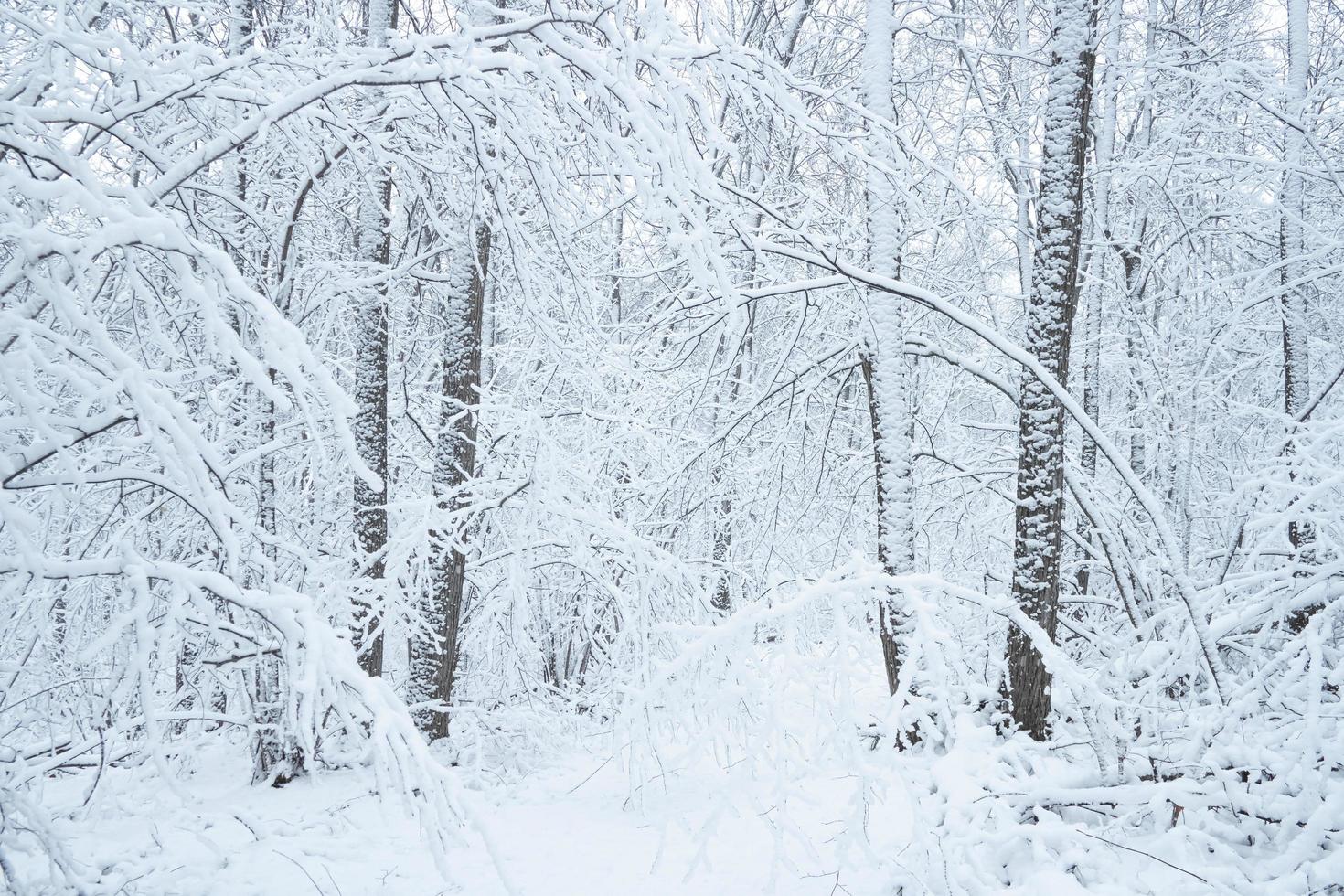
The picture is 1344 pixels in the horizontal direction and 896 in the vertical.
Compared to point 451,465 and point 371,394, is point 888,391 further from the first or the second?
point 371,394

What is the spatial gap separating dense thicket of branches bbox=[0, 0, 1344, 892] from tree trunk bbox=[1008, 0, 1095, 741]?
1.0 inches

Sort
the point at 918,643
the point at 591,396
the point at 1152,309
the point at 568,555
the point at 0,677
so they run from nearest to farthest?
the point at 0,677 → the point at 918,643 → the point at 568,555 → the point at 591,396 → the point at 1152,309

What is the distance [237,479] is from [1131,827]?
21.2ft

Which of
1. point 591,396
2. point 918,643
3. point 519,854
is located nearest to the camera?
point 918,643

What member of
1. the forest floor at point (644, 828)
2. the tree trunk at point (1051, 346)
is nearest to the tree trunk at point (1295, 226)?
the tree trunk at point (1051, 346)

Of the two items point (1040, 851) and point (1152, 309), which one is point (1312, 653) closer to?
point (1040, 851)

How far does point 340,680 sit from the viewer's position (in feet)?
7.91

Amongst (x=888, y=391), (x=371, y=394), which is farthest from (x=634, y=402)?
(x=888, y=391)

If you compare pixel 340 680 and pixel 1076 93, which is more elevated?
pixel 1076 93

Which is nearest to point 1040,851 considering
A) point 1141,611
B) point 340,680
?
point 1141,611

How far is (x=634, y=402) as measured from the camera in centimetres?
916

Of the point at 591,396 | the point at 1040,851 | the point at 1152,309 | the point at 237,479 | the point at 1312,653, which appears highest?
the point at 1152,309

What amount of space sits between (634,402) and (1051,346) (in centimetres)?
462

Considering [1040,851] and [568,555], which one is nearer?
[1040,851]
